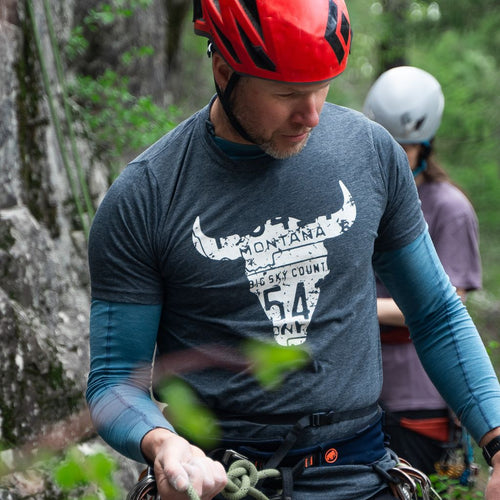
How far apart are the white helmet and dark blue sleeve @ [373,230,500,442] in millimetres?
2087

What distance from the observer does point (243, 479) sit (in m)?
2.12

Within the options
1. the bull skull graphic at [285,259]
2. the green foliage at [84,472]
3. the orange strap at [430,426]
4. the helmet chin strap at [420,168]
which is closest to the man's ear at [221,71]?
the bull skull graphic at [285,259]

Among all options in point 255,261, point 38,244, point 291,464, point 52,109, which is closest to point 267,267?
point 255,261

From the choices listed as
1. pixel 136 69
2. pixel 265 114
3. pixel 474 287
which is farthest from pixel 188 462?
pixel 136 69

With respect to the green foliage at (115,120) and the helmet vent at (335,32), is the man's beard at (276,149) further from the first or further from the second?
the green foliage at (115,120)

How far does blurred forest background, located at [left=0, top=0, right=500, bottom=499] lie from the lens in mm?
4191

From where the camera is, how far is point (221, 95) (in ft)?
7.85

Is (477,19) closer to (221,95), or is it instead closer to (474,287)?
(474,287)

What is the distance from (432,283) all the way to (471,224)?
5.33 feet

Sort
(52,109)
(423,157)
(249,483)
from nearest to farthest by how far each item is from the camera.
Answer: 1. (249,483)
2. (423,157)
3. (52,109)

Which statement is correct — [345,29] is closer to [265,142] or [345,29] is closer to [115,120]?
[265,142]

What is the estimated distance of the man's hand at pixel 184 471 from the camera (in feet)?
5.80

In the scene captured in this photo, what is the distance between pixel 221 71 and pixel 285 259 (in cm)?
59

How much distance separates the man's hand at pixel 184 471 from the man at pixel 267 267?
0.91ft
